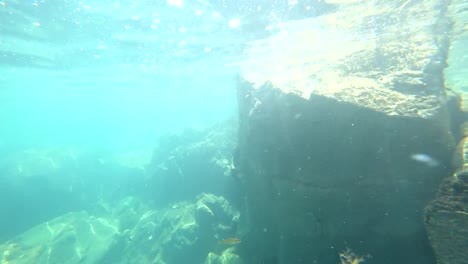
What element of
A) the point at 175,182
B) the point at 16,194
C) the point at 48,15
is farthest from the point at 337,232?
the point at 16,194

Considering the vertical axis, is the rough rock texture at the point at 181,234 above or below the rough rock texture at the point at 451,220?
below

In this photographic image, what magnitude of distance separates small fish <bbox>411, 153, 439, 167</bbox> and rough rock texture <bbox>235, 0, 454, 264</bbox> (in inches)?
2.2

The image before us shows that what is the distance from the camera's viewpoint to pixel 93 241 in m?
16.1

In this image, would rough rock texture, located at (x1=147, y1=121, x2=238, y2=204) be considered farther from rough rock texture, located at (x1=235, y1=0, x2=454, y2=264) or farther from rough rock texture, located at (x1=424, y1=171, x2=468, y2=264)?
rough rock texture, located at (x1=424, y1=171, x2=468, y2=264)

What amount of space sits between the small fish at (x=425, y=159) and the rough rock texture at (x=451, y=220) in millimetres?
1666

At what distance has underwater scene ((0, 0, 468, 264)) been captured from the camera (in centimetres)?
569

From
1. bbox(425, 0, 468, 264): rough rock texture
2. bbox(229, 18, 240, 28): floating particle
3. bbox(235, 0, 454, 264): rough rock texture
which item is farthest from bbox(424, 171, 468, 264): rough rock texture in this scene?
bbox(229, 18, 240, 28): floating particle

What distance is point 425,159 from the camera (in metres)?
5.51

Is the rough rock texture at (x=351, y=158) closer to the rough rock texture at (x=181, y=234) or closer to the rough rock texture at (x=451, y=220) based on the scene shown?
the rough rock texture at (x=451, y=220)

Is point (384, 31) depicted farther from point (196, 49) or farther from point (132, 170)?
point (132, 170)

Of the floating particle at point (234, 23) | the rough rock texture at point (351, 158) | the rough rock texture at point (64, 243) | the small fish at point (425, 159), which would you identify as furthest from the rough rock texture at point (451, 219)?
the rough rock texture at point (64, 243)

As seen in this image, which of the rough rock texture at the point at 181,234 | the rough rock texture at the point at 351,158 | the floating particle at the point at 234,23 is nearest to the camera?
the rough rock texture at the point at 351,158

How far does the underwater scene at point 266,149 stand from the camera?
224 inches

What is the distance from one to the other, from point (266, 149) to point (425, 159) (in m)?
3.96
